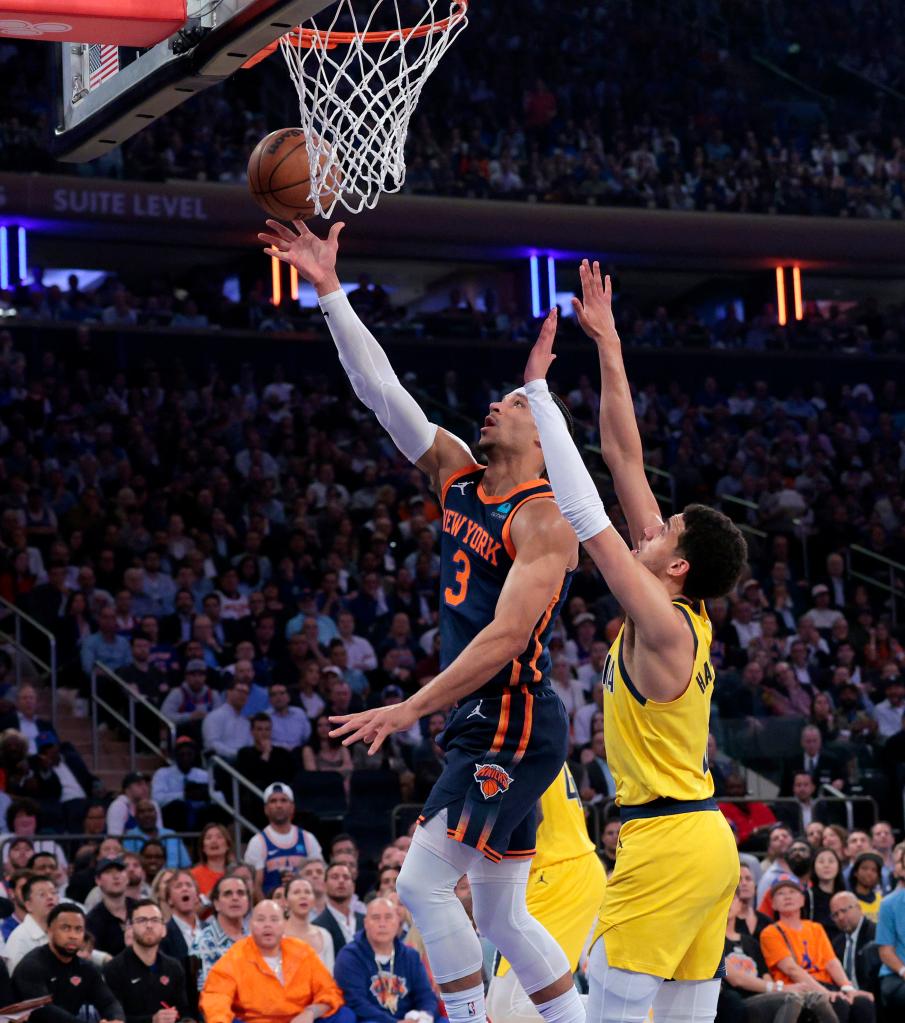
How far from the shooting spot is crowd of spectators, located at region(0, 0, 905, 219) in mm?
23312

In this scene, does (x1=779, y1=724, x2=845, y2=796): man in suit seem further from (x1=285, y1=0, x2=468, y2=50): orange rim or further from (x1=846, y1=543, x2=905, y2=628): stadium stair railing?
(x1=285, y1=0, x2=468, y2=50): orange rim

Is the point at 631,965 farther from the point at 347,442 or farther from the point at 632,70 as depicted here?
the point at 632,70

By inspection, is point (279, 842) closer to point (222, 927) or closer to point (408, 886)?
point (222, 927)

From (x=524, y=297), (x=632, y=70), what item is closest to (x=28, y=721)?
(x=524, y=297)

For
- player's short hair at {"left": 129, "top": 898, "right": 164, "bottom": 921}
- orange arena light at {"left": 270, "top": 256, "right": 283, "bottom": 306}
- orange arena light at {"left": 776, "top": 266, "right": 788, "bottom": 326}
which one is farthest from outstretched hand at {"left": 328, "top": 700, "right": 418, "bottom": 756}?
orange arena light at {"left": 776, "top": 266, "right": 788, "bottom": 326}

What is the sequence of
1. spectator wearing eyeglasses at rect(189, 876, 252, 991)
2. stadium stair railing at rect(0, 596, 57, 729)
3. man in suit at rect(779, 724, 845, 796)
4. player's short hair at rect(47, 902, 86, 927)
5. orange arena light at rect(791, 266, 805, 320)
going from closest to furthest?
player's short hair at rect(47, 902, 86, 927)
spectator wearing eyeglasses at rect(189, 876, 252, 991)
stadium stair railing at rect(0, 596, 57, 729)
man in suit at rect(779, 724, 845, 796)
orange arena light at rect(791, 266, 805, 320)

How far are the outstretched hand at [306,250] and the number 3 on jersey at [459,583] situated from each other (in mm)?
1079

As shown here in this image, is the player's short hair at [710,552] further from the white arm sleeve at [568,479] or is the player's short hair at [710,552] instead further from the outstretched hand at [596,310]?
the outstretched hand at [596,310]

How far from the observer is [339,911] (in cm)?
1052

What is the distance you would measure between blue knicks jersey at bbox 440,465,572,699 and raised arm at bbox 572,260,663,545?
0.84 feet

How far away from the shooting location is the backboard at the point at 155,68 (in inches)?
208

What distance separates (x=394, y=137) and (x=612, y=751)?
2586mm

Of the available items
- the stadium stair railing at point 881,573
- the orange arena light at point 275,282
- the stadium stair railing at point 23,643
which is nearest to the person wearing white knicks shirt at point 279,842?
the stadium stair railing at point 23,643

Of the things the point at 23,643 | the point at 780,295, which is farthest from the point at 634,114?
the point at 23,643
